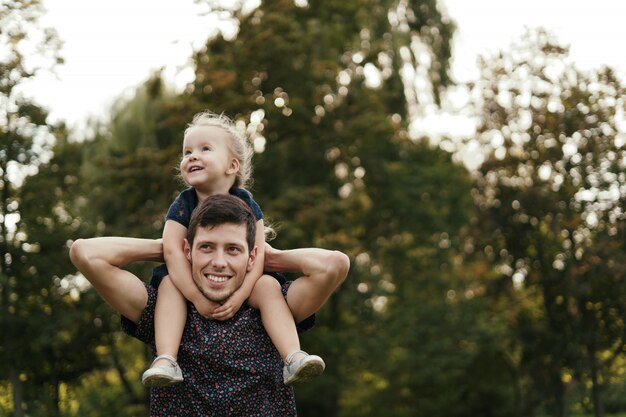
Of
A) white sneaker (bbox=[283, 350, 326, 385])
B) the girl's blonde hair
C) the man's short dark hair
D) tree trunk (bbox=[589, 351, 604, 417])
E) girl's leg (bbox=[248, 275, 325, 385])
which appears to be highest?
the girl's blonde hair

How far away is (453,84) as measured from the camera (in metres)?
21.4

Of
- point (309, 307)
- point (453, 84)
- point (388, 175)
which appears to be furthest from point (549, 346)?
point (309, 307)

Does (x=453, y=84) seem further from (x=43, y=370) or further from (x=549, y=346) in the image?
(x=43, y=370)

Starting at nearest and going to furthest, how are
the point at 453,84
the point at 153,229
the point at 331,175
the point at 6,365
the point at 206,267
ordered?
the point at 206,267 → the point at 6,365 → the point at 153,229 → the point at 331,175 → the point at 453,84

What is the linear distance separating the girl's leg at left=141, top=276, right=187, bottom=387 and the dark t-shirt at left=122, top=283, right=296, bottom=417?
5 cm

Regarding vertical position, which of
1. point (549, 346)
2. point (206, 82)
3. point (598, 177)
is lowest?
point (549, 346)

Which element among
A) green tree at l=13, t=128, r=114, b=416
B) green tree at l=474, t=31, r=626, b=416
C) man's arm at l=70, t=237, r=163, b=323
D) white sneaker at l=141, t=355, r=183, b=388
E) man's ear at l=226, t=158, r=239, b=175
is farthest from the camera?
green tree at l=474, t=31, r=626, b=416

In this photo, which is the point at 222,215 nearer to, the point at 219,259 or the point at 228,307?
the point at 219,259

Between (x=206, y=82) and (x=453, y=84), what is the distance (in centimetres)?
607

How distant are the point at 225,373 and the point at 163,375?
0.82ft

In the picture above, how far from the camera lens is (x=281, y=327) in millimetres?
3365

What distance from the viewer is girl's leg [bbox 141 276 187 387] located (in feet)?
10.6

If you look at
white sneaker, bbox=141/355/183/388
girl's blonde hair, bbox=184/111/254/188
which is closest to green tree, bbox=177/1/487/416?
girl's blonde hair, bbox=184/111/254/188

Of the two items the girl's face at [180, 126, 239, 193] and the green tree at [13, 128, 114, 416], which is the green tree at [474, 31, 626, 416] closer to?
the green tree at [13, 128, 114, 416]
